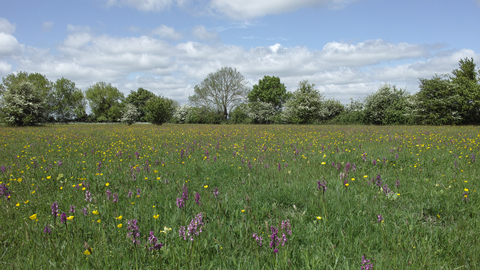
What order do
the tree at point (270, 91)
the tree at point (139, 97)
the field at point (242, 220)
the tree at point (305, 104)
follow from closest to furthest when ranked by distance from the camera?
the field at point (242, 220) → the tree at point (305, 104) → the tree at point (270, 91) → the tree at point (139, 97)

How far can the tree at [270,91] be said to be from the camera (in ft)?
206

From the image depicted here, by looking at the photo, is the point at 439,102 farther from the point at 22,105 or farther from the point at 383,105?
the point at 22,105

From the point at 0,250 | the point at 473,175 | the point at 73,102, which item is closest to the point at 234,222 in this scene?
the point at 0,250

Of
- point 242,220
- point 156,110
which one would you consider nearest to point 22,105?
point 156,110

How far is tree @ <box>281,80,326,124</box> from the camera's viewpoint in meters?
38.8

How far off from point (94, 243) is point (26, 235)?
2.59 feet

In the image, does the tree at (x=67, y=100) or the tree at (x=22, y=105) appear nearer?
the tree at (x=22, y=105)

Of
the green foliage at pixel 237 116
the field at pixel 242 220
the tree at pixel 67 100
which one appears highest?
the tree at pixel 67 100

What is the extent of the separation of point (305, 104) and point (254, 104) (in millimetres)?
15252

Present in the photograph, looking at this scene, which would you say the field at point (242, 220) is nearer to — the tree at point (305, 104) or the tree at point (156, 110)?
the tree at point (156, 110)

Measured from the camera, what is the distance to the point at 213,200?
3646 millimetres

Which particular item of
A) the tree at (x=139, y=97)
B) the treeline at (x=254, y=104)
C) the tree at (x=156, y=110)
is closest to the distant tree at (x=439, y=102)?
the treeline at (x=254, y=104)

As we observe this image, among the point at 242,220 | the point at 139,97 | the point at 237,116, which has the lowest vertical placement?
the point at 242,220

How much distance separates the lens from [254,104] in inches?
2046
